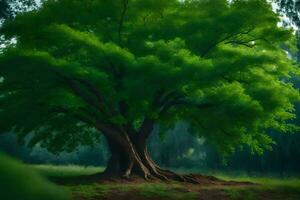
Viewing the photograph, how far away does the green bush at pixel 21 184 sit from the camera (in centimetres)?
354

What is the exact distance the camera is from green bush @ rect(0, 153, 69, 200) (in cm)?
354

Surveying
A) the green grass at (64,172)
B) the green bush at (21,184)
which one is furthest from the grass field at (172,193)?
the green bush at (21,184)

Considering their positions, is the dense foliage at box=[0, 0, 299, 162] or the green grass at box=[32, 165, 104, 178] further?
the green grass at box=[32, 165, 104, 178]

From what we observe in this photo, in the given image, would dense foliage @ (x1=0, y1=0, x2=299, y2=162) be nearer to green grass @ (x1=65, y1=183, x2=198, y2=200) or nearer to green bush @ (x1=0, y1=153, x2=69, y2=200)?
green grass @ (x1=65, y1=183, x2=198, y2=200)

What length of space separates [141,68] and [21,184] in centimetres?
1681

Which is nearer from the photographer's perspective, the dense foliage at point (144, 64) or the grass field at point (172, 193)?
the grass field at point (172, 193)

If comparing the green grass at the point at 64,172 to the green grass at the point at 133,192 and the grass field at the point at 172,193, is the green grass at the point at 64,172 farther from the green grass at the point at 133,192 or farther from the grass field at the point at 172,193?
the grass field at the point at 172,193

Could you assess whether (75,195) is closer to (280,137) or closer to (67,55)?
(67,55)

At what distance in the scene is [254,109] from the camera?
21.2 meters

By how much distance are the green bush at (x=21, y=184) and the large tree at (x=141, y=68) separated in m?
Answer: 15.6

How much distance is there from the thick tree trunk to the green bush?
19.2 meters

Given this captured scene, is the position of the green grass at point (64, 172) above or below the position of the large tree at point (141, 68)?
below

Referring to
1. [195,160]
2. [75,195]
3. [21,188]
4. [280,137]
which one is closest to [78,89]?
[75,195]

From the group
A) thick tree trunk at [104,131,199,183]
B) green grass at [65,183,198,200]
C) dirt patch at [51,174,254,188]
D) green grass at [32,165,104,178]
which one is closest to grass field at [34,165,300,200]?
green grass at [65,183,198,200]
